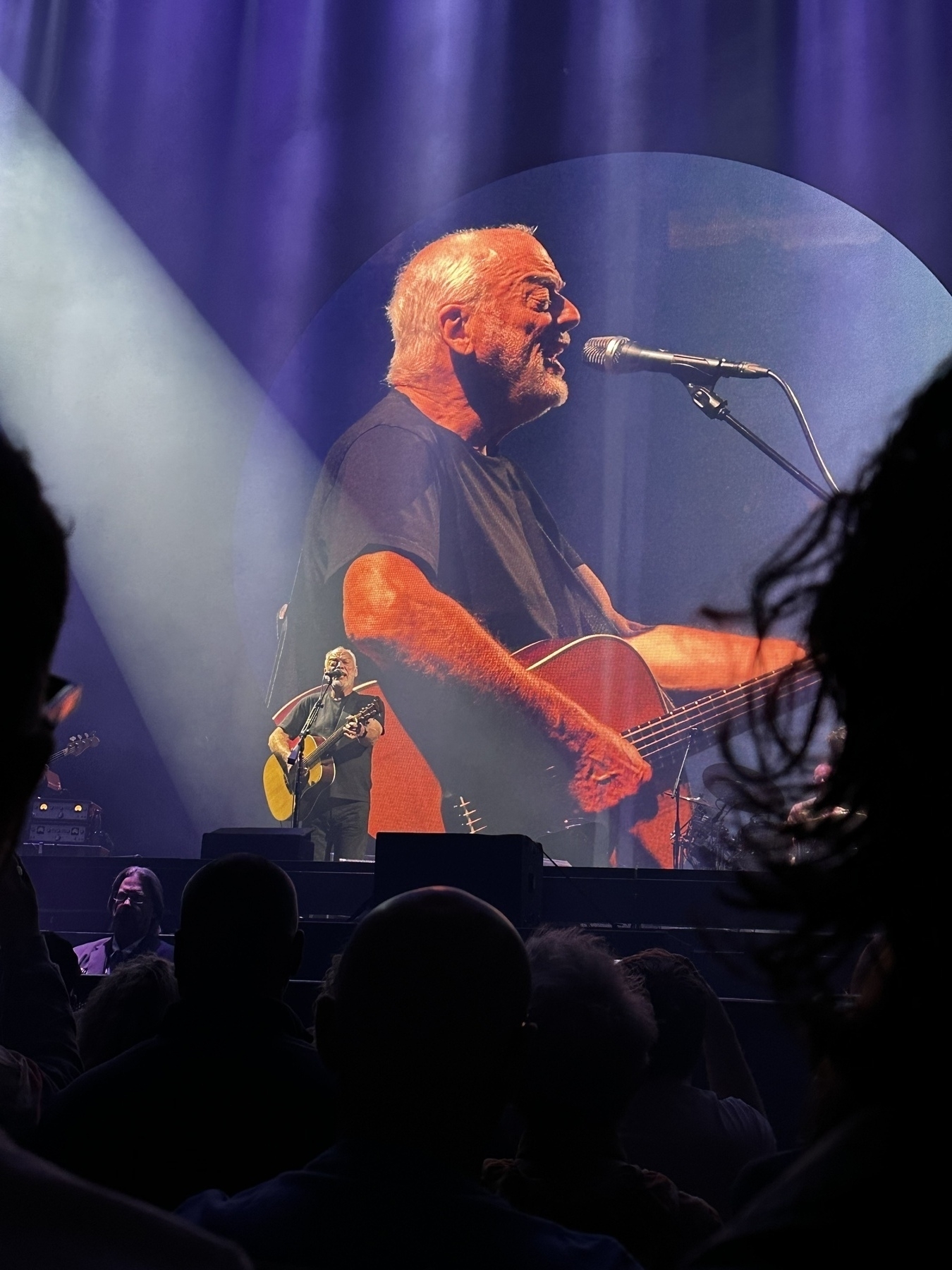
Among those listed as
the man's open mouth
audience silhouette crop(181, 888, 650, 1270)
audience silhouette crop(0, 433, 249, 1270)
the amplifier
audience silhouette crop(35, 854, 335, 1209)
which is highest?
the man's open mouth

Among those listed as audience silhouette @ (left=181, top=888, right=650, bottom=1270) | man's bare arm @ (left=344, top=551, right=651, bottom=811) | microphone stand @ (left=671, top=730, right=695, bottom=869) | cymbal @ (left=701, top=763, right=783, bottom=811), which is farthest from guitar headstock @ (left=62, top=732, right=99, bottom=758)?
cymbal @ (left=701, top=763, right=783, bottom=811)

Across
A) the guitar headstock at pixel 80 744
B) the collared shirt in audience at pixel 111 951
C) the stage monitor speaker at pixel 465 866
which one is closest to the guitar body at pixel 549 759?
the guitar headstock at pixel 80 744

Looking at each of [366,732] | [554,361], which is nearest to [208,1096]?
[366,732]

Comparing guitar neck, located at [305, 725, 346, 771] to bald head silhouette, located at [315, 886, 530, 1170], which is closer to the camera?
bald head silhouette, located at [315, 886, 530, 1170]

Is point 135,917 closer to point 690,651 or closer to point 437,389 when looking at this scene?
point 690,651

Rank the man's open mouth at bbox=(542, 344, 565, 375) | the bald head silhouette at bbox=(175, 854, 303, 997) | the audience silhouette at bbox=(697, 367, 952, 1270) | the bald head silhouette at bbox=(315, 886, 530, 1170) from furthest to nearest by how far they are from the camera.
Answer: the man's open mouth at bbox=(542, 344, 565, 375) → the bald head silhouette at bbox=(175, 854, 303, 997) → the bald head silhouette at bbox=(315, 886, 530, 1170) → the audience silhouette at bbox=(697, 367, 952, 1270)

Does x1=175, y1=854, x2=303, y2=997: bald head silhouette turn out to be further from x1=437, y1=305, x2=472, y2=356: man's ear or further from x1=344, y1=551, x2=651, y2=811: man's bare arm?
x1=437, y1=305, x2=472, y2=356: man's ear

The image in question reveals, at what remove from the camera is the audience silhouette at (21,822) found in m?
0.44

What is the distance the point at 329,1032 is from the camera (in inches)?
47.6

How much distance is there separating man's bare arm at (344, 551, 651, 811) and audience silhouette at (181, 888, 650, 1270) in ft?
19.4

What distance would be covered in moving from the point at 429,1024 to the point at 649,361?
22.7 feet

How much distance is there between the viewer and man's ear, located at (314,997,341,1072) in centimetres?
118

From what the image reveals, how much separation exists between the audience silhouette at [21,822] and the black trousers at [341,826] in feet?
22.5

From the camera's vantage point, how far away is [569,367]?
7.80 meters
